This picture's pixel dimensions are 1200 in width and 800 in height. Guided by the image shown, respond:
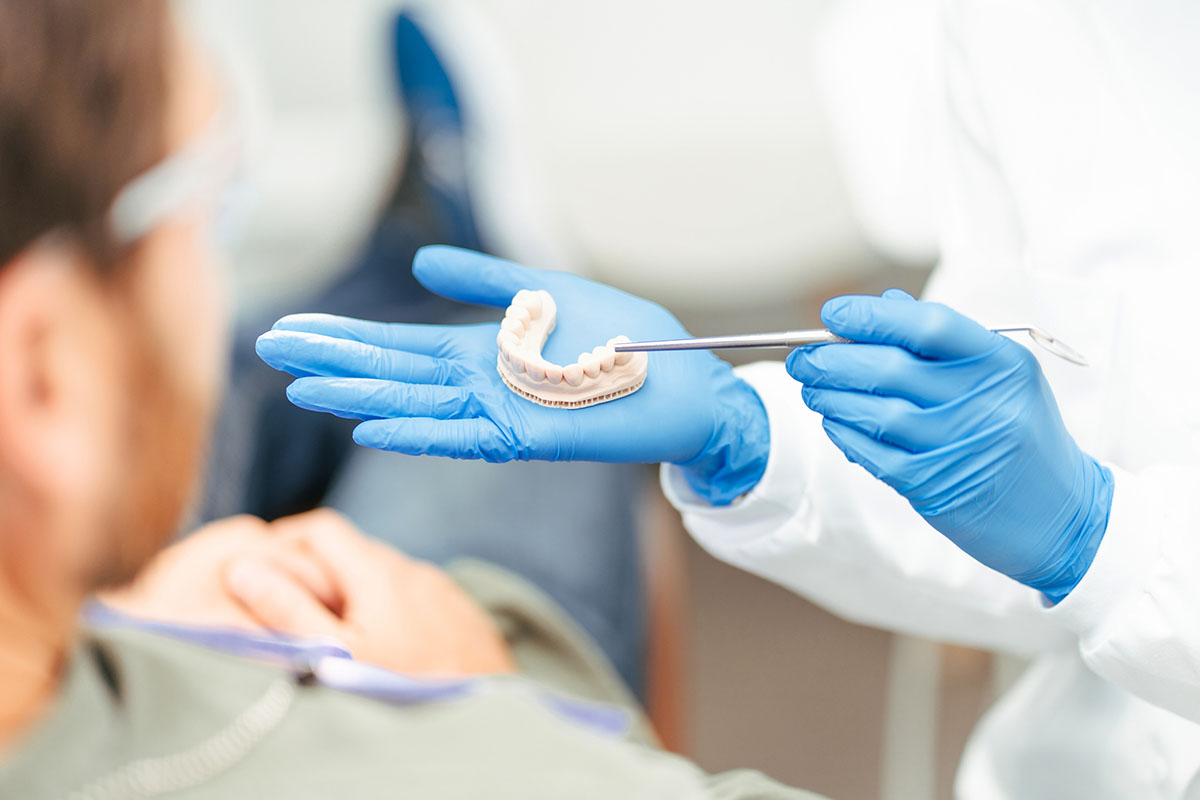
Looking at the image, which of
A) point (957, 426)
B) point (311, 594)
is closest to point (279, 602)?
point (311, 594)

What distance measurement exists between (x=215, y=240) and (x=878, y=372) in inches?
30.9

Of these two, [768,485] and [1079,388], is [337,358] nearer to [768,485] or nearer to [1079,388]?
[768,485]

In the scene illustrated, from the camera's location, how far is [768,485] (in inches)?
27.8

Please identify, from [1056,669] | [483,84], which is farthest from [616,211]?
[1056,669]

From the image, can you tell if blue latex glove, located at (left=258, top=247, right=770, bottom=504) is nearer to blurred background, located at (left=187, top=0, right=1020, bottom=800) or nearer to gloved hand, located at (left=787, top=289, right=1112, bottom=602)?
gloved hand, located at (left=787, top=289, right=1112, bottom=602)

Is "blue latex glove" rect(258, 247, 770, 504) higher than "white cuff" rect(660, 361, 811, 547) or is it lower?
higher

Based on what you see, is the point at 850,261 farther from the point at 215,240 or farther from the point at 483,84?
the point at 215,240

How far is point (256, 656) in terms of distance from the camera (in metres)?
0.78

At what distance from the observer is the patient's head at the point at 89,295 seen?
71 centimetres

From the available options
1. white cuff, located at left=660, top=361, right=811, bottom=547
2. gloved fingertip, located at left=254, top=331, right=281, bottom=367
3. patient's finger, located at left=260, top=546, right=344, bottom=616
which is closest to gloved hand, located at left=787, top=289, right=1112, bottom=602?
white cuff, located at left=660, top=361, right=811, bottom=547

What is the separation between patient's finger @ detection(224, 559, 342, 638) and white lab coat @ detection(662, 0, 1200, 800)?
30 centimetres

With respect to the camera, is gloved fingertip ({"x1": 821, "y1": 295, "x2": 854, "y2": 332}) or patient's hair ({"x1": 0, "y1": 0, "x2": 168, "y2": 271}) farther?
patient's hair ({"x1": 0, "y1": 0, "x2": 168, "y2": 271})

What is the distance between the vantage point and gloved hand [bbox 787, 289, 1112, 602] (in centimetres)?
57

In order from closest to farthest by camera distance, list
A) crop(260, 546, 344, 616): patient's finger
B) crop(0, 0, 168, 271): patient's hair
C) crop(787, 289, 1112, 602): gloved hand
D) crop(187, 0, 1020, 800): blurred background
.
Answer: crop(787, 289, 1112, 602): gloved hand, crop(0, 0, 168, 271): patient's hair, crop(260, 546, 344, 616): patient's finger, crop(187, 0, 1020, 800): blurred background
